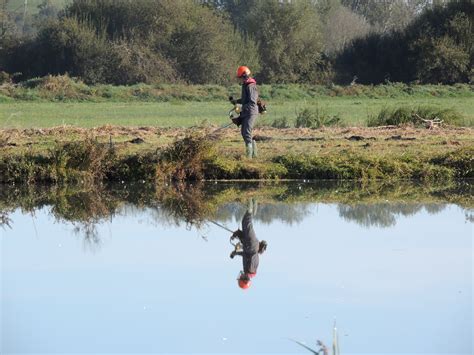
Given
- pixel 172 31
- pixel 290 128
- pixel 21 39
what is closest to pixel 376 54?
pixel 172 31

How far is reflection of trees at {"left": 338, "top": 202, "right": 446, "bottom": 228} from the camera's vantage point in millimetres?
16953

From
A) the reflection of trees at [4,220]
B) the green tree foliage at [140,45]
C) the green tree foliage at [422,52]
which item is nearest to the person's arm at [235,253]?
the reflection of trees at [4,220]

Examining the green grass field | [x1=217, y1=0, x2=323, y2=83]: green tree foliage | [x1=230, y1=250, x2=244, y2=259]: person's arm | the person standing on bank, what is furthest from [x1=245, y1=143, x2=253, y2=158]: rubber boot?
[x1=217, y1=0, x2=323, y2=83]: green tree foliage

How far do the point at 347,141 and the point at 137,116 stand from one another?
14.8 m

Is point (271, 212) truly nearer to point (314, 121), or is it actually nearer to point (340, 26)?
point (314, 121)

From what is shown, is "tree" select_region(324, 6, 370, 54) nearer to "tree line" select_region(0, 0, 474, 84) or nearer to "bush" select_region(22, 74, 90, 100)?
"tree line" select_region(0, 0, 474, 84)

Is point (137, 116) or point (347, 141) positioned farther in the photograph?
point (137, 116)

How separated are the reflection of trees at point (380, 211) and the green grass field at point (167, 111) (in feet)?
38.4

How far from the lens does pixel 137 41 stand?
59750mm

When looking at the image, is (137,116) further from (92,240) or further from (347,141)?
(92,240)

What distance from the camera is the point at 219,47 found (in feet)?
200

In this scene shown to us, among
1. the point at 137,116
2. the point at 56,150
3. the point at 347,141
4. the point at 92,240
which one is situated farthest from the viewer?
the point at 137,116

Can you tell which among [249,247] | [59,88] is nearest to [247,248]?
[249,247]

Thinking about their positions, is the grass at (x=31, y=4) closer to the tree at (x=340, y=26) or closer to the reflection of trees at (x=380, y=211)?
the tree at (x=340, y=26)
